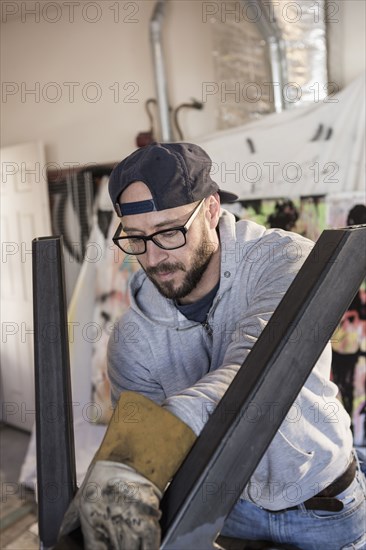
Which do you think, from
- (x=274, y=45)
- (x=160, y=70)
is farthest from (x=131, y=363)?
(x=160, y=70)

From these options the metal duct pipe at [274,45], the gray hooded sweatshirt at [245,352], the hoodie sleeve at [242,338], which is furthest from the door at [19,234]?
the hoodie sleeve at [242,338]

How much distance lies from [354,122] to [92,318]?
1.34 metres

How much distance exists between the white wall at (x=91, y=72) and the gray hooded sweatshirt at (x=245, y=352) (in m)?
1.42

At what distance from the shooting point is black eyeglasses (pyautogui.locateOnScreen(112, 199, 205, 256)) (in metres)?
0.69

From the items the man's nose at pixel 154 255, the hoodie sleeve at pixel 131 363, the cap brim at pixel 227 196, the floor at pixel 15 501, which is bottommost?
the floor at pixel 15 501

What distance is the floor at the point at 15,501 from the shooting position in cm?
183

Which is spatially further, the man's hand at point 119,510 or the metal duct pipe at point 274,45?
the metal duct pipe at point 274,45

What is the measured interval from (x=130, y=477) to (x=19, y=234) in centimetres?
227

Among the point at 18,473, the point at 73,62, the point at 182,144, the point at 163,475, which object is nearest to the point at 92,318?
the point at 18,473

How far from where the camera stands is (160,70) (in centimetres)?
203

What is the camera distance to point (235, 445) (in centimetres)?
39

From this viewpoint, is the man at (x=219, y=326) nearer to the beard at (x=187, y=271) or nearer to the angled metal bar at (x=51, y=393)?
the beard at (x=187, y=271)

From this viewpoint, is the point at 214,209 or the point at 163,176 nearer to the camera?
the point at 163,176

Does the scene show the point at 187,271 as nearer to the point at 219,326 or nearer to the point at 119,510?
the point at 219,326
